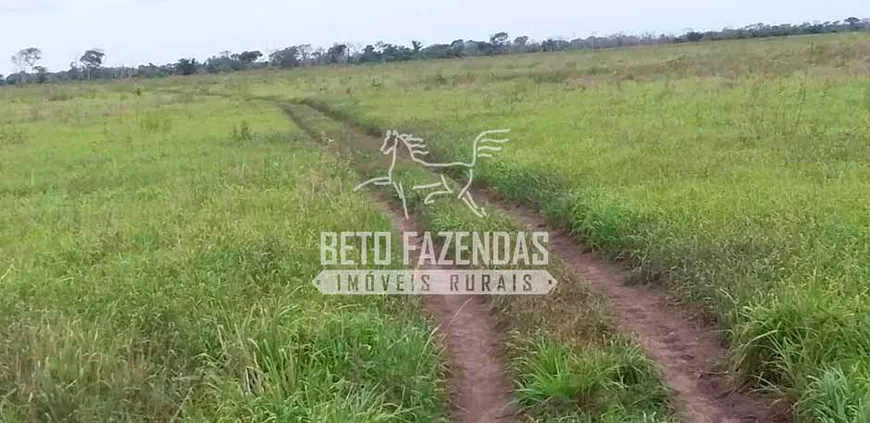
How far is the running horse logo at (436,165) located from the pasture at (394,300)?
0.23m

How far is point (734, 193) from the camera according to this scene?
765 cm

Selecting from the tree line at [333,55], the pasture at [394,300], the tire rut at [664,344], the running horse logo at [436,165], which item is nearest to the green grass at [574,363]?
the pasture at [394,300]

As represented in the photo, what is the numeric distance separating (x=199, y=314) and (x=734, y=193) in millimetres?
5082

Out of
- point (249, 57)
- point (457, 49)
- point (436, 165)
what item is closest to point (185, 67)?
point (249, 57)

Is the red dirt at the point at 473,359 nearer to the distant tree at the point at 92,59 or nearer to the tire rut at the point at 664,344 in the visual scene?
the tire rut at the point at 664,344

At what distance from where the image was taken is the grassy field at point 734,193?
4.37 m

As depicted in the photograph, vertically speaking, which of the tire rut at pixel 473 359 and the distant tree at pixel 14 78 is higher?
the distant tree at pixel 14 78

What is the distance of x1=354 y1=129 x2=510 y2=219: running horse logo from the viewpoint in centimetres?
895

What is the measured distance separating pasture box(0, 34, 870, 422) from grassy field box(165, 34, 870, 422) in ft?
0.08

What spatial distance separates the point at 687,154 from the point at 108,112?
19.2 m

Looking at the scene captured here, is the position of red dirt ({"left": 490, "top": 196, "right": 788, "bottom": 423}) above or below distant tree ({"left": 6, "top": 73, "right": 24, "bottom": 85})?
below

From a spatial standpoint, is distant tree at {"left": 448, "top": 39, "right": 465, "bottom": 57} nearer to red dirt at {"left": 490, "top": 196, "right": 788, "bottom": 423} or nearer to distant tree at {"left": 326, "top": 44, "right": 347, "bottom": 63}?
distant tree at {"left": 326, "top": 44, "right": 347, "bottom": 63}

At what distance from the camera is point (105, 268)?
20.2 feet

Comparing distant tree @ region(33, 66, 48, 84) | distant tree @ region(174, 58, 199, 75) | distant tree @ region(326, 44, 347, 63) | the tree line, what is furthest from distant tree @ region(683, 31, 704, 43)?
distant tree @ region(33, 66, 48, 84)
